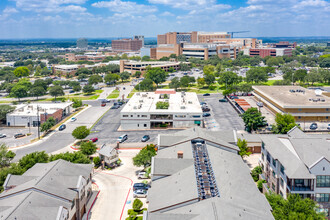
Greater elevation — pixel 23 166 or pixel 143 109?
pixel 143 109

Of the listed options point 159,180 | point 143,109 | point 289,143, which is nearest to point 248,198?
point 159,180

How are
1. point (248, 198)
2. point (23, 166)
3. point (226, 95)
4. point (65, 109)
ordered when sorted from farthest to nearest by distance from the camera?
1. point (226, 95)
2. point (65, 109)
3. point (23, 166)
4. point (248, 198)

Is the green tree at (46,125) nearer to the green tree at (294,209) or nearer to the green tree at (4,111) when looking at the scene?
the green tree at (4,111)

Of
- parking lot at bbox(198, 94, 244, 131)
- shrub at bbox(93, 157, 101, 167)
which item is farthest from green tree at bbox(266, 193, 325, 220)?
parking lot at bbox(198, 94, 244, 131)

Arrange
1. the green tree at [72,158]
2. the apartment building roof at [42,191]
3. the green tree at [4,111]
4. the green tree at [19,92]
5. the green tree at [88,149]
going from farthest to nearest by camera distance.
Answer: the green tree at [19,92]
the green tree at [4,111]
the green tree at [88,149]
the green tree at [72,158]
the apartment building roof at [42,191]

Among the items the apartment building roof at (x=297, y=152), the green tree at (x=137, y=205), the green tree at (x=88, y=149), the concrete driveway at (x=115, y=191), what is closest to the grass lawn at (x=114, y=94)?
the concrete driveway at (x=115, y=191)

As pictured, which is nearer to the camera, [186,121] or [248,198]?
[248,198]

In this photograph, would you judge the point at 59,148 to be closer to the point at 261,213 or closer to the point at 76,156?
the point at 76,156
